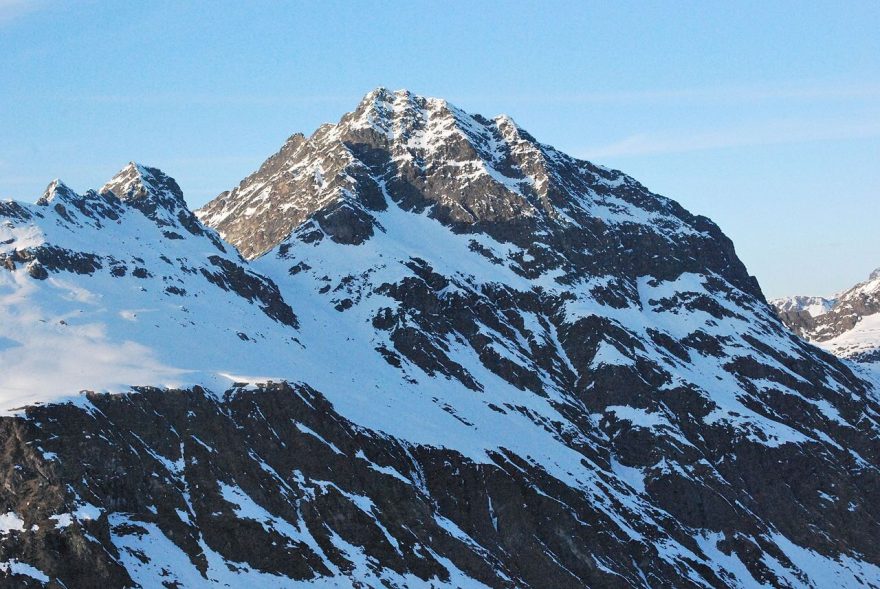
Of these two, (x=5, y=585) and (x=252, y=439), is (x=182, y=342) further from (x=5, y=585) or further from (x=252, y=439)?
(x=5, y=585)

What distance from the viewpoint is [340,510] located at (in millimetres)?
174375

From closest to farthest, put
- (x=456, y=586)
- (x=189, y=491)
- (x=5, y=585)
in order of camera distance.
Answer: (x=5, y=585), (x=189, y=491), (x=456, y=586)

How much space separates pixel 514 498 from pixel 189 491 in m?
54.1

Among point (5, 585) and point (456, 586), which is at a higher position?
point (456, 586)

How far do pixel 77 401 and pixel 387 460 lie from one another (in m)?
47.8

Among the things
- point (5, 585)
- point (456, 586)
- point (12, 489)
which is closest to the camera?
point (5, 585)

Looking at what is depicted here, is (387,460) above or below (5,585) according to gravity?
above

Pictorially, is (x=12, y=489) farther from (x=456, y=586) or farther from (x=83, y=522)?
(x=456, y=586)

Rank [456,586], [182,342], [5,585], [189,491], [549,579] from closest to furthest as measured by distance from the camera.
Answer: [5,585], [189,491], [456,586], [549,579], [182,342]

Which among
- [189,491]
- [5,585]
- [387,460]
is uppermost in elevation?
[387,460]

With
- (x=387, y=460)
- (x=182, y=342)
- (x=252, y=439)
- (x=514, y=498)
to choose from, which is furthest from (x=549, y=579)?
(x=182, y=342)

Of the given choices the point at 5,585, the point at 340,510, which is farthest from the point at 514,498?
the point at 5,585

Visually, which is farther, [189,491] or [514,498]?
[514,498]

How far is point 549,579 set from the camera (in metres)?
186
